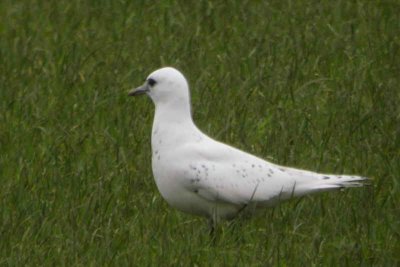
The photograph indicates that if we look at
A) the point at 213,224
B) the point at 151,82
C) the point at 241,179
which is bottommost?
the point at 213,224

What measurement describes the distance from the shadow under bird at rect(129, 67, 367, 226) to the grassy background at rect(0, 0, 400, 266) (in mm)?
160

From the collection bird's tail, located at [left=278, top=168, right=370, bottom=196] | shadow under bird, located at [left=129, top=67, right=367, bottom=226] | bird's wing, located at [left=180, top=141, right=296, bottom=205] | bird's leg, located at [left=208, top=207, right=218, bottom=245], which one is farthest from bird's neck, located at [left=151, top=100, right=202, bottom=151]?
bird's tail, located at [left=278, top=168, right=370, bottom=196]

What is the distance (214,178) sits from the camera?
8836mm

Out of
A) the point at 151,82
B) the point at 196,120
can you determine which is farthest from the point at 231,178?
the point at 196,120

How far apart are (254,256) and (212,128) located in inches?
108

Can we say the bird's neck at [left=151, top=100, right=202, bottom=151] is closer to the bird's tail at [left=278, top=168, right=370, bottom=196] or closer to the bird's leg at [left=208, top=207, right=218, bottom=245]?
the bird's leg at [left=208, top=207, right=218, bottom=245]

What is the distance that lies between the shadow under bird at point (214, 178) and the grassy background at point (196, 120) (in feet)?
0.53

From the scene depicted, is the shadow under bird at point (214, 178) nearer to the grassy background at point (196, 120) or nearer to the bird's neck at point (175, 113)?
the bird's neck at point (175, 113)

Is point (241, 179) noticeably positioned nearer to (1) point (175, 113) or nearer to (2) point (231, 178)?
(2) point (231, 178)

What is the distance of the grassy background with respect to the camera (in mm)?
8727

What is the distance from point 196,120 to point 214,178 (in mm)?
2595

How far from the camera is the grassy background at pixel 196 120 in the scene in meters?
8.73

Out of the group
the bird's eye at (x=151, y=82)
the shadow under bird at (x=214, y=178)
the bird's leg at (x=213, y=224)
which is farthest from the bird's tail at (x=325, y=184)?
the bird's eye at (x=151, y=82)

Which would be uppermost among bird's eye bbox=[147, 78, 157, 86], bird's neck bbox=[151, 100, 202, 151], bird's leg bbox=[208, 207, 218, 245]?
bird's eye bbox=[147, 78, 157, 86]
